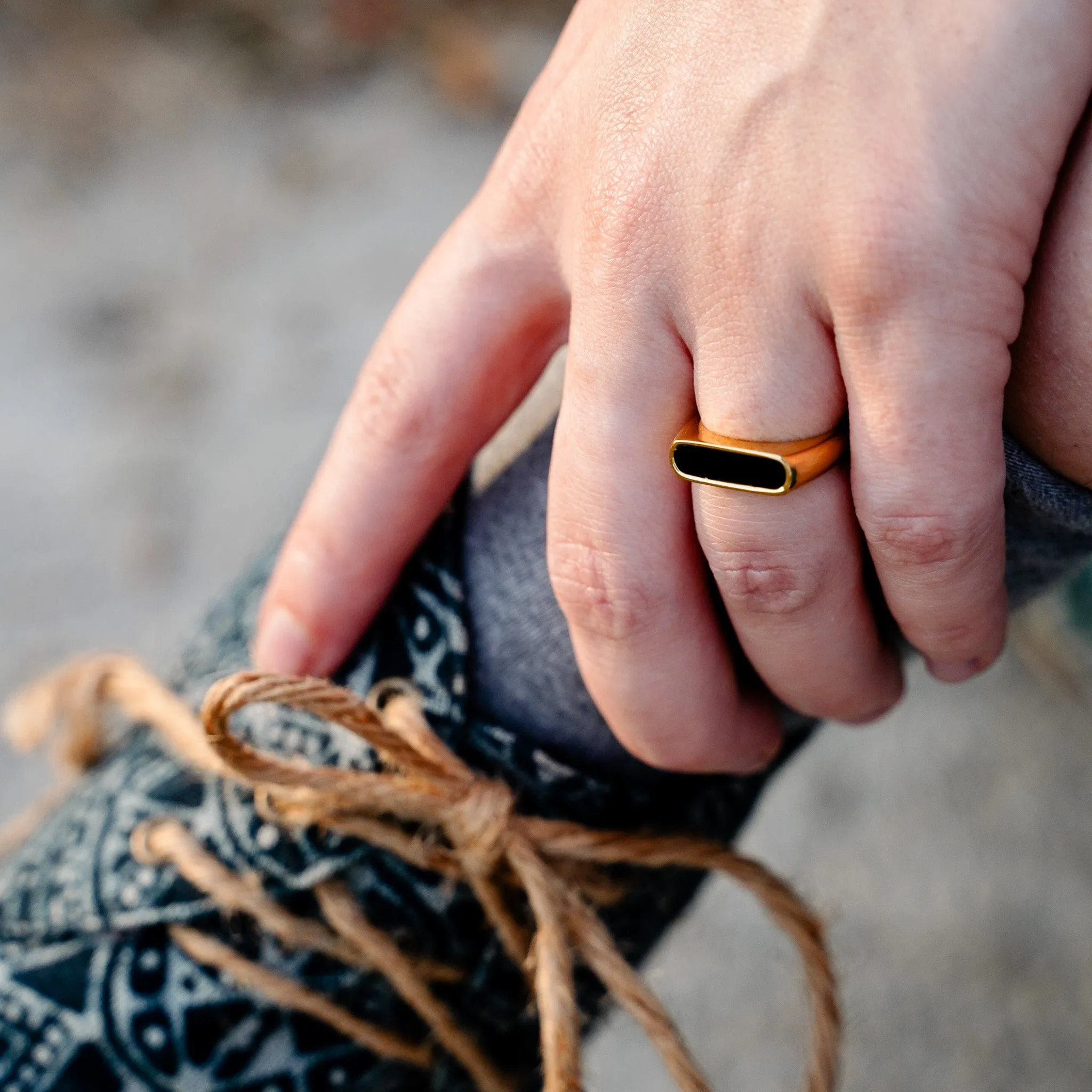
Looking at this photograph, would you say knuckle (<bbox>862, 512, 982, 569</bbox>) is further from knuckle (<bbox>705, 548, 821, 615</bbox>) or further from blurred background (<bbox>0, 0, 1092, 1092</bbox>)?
blurred background (<bbox>0, 0, 1092, 1092</bbox>)

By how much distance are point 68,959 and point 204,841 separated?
0.08 m

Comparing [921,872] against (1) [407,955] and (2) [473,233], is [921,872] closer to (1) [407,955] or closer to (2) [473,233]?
(1) [407,955]

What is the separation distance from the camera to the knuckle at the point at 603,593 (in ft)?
1.27

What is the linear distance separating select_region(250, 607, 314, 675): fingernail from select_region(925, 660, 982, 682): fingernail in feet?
0.82

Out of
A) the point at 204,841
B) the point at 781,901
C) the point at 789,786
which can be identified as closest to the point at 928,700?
the point at 789,786

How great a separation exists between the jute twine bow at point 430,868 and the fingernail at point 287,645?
0.04m

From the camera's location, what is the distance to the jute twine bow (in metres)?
0.42

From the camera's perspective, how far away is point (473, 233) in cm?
43

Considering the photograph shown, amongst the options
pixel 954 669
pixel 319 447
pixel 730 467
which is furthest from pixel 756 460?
pixel 319 447

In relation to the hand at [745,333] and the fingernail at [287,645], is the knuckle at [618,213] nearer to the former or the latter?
the hand at [745,333]

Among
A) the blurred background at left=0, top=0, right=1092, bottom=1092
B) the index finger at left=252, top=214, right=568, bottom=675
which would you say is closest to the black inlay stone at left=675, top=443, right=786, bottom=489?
the index finger at left=252, top=214, right=568, bottom=675

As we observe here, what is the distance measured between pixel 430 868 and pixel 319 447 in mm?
951

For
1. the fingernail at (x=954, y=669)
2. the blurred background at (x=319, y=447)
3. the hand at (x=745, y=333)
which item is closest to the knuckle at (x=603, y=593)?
the hand at (x=745, y=333)

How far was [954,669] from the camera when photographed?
0.42m
